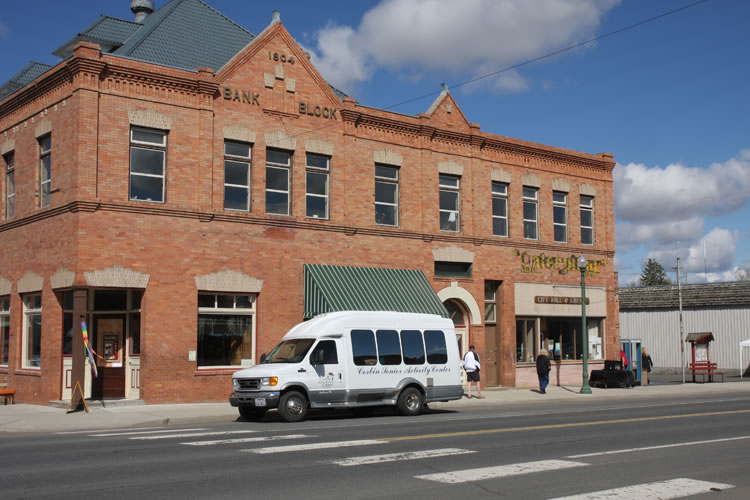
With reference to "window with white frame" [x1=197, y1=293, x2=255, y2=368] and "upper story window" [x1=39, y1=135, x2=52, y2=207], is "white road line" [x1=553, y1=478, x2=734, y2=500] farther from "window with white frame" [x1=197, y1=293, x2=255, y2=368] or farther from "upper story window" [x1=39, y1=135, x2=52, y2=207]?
"upper story window" [x1=39, y1=135, x2=52, y2=207]

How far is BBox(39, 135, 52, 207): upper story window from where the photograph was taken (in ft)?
75.7

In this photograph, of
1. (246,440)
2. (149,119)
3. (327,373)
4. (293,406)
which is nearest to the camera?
(246,440)

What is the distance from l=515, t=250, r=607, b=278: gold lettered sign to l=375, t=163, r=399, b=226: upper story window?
584 cm

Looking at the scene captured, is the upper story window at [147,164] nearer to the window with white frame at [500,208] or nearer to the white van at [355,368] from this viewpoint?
the white van at [355,368]

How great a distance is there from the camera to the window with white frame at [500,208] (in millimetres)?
30172

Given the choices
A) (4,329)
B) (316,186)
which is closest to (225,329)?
(316,186)

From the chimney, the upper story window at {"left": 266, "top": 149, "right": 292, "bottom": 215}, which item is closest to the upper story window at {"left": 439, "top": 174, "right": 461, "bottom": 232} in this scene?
the upper story window at {"left": 266, "top": 149, "right": 292, "bottom": 215}

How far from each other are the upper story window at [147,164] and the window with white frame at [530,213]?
579 inches

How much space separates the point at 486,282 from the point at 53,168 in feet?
50.9

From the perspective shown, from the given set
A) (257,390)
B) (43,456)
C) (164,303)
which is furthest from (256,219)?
(43,456)

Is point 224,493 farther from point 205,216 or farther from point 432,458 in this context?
point 205,216

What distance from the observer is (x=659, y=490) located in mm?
8781

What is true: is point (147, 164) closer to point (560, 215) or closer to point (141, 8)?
point (141, 8)

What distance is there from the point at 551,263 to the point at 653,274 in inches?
3228
